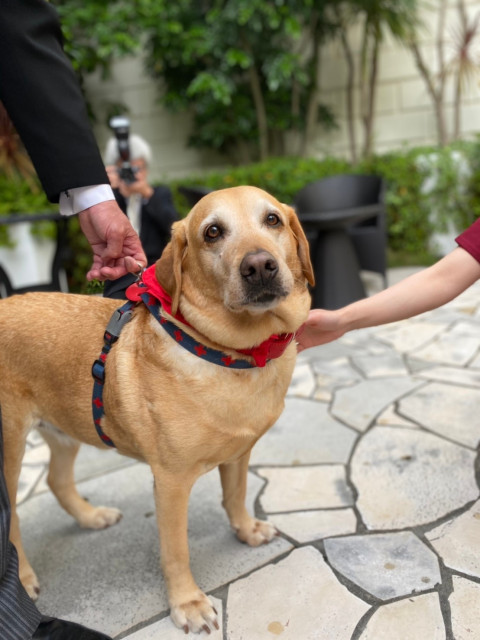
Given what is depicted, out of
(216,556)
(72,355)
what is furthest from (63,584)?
(72,355)

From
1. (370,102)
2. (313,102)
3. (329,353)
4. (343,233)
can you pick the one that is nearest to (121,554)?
(329,353)

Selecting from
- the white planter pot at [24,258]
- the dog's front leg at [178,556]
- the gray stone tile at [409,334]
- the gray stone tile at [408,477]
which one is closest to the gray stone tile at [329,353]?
the gray stone tile at [409,334]

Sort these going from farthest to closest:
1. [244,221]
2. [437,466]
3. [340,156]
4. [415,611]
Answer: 1. [340,156]
2. [437,466]
3. [415,611]
4. [244,221]

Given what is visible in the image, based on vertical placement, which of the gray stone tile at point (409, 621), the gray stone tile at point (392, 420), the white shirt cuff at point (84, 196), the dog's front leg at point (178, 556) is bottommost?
the gray stone tile at point (392, 420)

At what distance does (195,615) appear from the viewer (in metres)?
1.96

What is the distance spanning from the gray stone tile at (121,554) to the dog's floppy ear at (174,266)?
1.12m

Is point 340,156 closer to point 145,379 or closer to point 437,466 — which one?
point 437,466

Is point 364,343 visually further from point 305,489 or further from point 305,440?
point 305,489

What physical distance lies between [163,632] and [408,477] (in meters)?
1.34

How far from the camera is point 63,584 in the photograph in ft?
7.48

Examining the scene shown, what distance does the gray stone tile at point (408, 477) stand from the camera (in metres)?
2.46

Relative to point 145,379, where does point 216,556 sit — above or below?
below

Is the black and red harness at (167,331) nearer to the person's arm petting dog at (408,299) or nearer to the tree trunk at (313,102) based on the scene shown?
the person's arm petting dog at (408,299)

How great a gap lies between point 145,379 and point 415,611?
1173 mm
